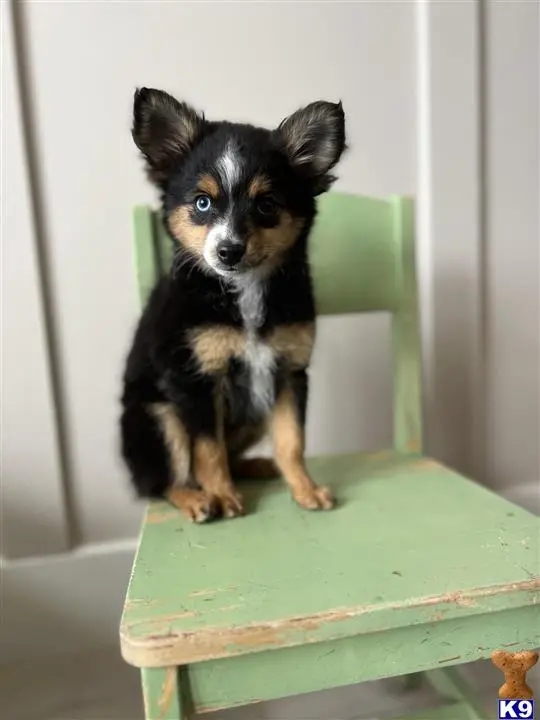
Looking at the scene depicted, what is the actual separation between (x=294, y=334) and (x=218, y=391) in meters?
0.13

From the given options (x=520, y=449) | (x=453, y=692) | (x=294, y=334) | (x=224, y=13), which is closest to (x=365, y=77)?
(x=224, y=13)

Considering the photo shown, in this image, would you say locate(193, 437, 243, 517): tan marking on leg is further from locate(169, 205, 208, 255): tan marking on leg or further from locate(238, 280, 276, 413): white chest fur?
locate(169, 205, 208, 255): tan marking on leg

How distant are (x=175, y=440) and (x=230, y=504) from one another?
13 centimetres

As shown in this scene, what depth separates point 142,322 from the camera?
944mm

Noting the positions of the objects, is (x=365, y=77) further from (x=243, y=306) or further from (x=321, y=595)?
(x=321, y=595)

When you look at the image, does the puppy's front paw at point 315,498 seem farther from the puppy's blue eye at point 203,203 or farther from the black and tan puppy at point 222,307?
the puppy's blue eye at point 203,203

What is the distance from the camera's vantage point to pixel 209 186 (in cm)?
77

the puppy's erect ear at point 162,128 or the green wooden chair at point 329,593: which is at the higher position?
the puppy's erect ear at point 162,128

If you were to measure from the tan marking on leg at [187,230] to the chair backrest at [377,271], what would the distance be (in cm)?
28

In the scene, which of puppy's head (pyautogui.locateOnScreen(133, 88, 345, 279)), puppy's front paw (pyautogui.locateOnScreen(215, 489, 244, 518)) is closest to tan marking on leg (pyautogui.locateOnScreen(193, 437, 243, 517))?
puppy's front paw (pyautogui.locateOnScreen(215, 489, 244, 518))

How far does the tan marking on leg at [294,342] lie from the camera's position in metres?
0.85
